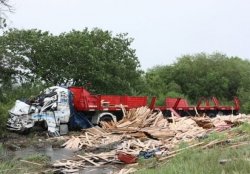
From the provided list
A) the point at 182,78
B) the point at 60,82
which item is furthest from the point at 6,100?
the point at 182,78

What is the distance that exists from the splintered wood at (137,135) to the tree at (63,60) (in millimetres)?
12767

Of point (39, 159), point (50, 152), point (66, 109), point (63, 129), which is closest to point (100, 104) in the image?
point (66, 109)

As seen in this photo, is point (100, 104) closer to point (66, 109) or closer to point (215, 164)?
point (66, 109)

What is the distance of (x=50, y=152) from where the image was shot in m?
17.4

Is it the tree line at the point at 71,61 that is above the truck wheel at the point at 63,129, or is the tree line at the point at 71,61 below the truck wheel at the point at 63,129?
above

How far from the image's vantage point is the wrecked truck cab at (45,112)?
70.1ft

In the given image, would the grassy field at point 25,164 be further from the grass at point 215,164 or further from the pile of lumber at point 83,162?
the grass at point 215,164

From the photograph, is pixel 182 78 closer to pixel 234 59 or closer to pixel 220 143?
pixel 234 59

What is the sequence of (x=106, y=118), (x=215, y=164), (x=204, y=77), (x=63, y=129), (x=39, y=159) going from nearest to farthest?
(x=215, y=164)
(x=39, y=159)
(x=63, y=129)
(x=106, y=118)
(x=204, y=77)

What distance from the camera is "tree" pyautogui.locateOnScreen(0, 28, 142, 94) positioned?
3556 cm

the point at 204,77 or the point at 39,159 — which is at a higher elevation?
the point at 204,77

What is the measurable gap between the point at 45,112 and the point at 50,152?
4.45 m

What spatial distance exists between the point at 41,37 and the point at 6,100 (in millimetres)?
→ 8763

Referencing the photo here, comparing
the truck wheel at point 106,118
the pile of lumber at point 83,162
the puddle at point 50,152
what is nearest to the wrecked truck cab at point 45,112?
the truck wheel at point 106,118
